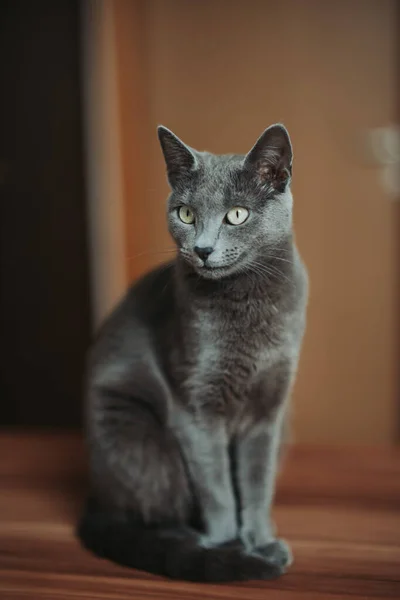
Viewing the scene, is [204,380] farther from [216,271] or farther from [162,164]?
[162,164]

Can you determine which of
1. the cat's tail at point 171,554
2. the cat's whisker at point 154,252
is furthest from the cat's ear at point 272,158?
the cat's tail at point 171,554

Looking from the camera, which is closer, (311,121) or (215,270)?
(215,270)

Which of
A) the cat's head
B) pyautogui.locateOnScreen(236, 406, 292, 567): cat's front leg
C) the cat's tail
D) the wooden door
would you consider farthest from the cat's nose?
the cat's tail

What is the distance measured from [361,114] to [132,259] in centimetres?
46

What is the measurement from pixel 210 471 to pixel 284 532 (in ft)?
0.52

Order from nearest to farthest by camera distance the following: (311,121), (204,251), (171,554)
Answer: (204,251) → (171,554) → (311,121)

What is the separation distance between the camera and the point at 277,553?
31.4 inches

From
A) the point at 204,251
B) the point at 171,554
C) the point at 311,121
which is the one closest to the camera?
the point at 204,251

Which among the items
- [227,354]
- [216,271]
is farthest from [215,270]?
[227,354]

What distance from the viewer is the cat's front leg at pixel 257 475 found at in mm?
823

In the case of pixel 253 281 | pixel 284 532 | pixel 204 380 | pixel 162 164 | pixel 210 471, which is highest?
pixel 162 164

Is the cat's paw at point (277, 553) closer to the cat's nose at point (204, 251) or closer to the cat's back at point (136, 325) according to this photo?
the cat's back at point (136, 325)

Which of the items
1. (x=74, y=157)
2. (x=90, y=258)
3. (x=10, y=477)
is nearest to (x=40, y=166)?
(x=74, y=157)

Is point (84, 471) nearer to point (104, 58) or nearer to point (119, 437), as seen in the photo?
point (119, 437)
